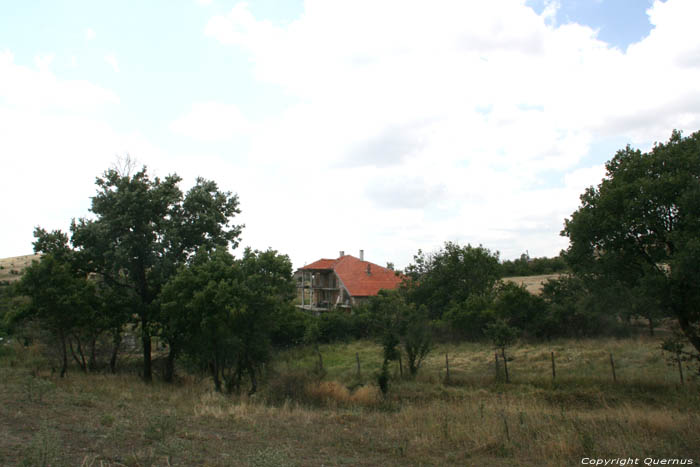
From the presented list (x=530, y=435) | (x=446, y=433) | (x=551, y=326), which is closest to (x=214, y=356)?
(x=446, y=433)

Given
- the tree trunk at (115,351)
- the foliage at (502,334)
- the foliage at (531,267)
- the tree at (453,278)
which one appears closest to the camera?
the foliage at (502,334)

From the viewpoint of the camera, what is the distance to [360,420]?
11.5 meters

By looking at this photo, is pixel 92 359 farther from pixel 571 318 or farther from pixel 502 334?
pixel 571 318

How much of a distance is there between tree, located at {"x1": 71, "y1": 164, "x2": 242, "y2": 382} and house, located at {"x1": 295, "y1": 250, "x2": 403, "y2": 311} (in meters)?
25.9

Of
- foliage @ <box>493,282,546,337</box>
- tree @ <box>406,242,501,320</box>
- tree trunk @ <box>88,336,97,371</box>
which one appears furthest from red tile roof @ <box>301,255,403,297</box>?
tree trunk @ <box>88,336,97,371</box>

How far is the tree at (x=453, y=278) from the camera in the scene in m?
38.0

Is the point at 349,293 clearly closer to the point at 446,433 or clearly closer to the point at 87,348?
the point at 87,348

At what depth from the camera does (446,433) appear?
30.8ft

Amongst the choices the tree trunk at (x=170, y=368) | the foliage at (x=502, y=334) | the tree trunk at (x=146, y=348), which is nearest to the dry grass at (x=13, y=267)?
the tree trunk at (x=146, y=348)

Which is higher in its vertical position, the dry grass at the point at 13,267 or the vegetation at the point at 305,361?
the dry grass at the point at 13,267

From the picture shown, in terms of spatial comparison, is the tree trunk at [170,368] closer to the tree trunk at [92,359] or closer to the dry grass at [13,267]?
the tree trunk at [92,359]

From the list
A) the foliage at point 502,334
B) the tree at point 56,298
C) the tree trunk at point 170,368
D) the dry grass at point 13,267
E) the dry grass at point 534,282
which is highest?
the dry grass at point 13,267

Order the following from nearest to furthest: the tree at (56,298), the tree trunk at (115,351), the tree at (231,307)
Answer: the tree at (231,307)
the tree at (56,298)
the tree trunk at (115,351)

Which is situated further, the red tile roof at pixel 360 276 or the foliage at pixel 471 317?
the red tile roof at pixel 360 276
